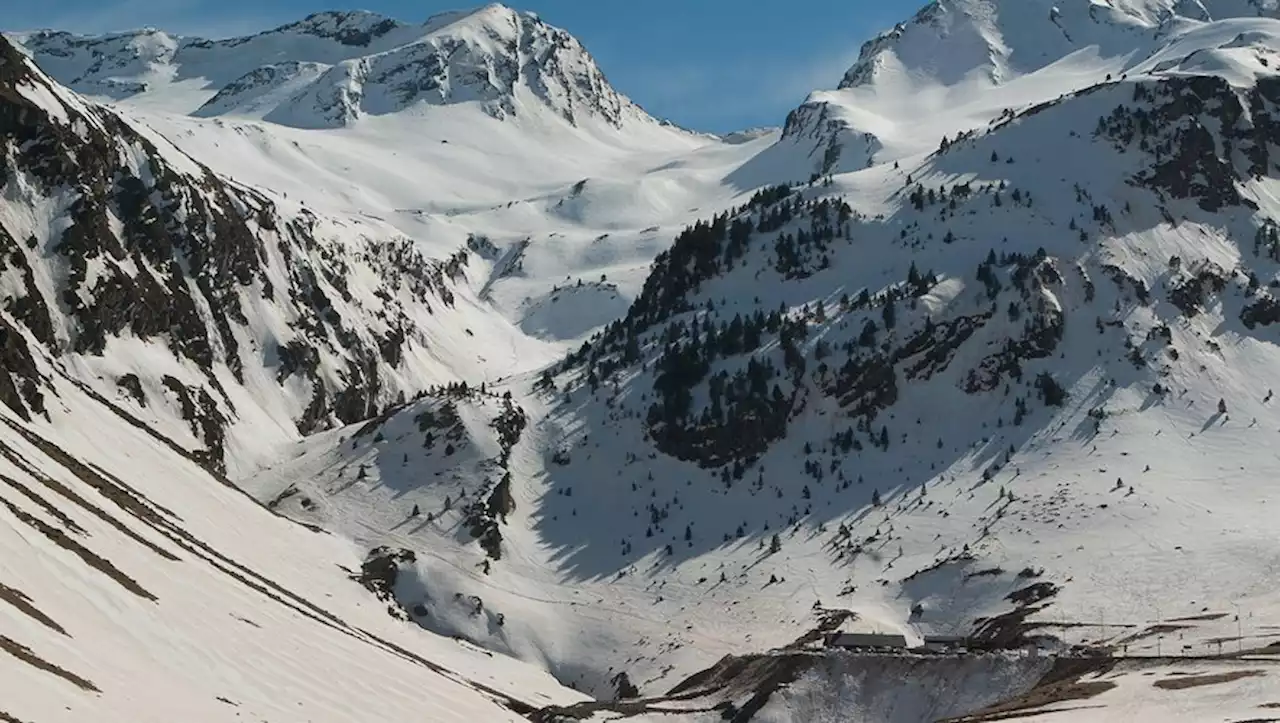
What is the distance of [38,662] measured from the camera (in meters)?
44.8

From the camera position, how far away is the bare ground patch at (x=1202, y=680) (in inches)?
2411

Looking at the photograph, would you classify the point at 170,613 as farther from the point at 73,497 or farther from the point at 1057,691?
the point at 1057,691

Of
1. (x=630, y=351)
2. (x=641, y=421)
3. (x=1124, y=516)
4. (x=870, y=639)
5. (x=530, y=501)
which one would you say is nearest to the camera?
(x=870, y=639)

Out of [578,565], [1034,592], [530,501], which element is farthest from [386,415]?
[1034,592]

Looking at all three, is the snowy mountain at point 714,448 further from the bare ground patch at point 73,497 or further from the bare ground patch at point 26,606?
the bare ground patch at point 26,606

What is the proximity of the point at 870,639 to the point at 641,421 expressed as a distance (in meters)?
62.9

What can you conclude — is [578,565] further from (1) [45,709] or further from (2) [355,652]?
(1) [45,709]

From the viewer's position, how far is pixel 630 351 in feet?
546

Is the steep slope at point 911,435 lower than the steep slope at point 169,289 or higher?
lower

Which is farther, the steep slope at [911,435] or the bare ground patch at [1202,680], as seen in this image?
the steep slope at [911,435]

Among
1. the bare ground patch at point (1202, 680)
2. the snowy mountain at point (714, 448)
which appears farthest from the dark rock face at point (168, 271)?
the bare ground patch at point (1202, 680)

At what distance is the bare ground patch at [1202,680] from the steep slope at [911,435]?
56.2 feet

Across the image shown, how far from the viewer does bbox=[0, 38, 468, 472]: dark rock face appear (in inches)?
5177

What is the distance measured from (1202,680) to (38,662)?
4896 centimetres
